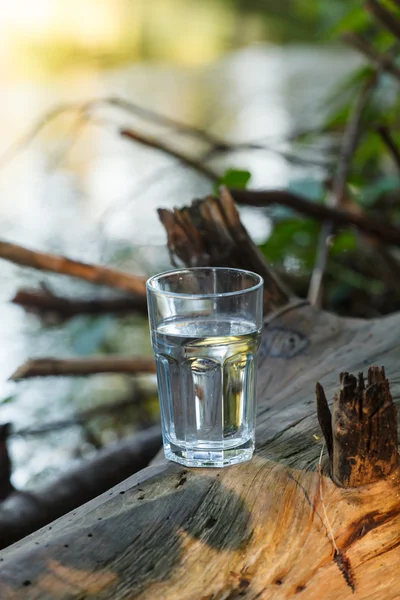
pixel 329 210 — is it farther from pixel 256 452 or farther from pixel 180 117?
pixel 180 117

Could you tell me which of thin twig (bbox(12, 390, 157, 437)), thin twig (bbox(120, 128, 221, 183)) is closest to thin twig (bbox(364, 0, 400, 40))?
thin twig (bbox(120, 128, 221, 183))

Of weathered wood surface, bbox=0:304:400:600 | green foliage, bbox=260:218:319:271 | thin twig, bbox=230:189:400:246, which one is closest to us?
weathered wood surface, bbox=0:304:400:600

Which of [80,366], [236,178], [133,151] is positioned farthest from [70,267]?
[133,151]

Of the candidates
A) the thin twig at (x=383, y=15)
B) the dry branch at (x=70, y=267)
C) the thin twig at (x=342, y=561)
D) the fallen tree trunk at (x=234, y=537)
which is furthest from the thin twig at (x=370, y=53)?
the thin twig at (x=342, y=561)

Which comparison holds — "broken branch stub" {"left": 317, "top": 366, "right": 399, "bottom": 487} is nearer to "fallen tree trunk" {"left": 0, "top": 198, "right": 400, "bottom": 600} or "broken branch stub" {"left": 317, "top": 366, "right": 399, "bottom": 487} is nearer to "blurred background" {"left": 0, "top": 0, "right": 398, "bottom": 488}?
"fallen tree trunk" {"left": 0, "top": 198, "right": 400, "bottom": 600}

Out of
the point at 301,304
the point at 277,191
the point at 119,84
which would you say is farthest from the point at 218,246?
the point at 119,84

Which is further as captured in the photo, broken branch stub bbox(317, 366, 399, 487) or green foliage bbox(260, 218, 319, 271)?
green foliage bbox(260, 218, 319, 271)

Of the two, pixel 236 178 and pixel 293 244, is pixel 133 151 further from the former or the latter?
pixel 236 178
